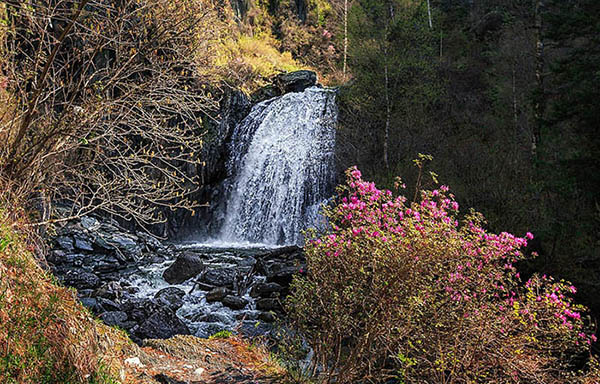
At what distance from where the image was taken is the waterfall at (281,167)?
52.4ft

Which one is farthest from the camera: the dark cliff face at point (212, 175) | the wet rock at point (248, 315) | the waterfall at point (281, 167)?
the dark cliff face at point (212, 175)

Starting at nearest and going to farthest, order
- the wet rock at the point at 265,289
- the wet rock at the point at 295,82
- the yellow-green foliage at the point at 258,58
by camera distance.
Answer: the wet rock at the point at 265,289 → the wet rock at the point at 295,82 → the yellow-green foliage at the point at 258,58

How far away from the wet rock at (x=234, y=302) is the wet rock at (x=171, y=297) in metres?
0.98

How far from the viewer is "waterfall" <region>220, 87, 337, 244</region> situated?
16.0 metres

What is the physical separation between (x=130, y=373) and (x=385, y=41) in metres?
14.3

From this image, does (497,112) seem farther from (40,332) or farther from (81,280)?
(40,332)

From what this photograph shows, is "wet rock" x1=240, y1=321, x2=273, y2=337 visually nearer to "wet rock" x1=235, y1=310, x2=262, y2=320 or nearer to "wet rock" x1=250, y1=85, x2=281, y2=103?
"wet rock" x1=235, y1=310, x2=262, y2=320

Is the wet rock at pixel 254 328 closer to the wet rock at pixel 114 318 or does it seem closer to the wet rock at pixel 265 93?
the wet rock at pixel 114 318

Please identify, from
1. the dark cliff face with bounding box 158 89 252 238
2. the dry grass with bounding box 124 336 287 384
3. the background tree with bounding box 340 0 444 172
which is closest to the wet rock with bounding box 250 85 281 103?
the dark cliff face with bounding box 158 89 252 238

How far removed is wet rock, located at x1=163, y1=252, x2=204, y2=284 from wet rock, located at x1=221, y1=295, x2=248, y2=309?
212 centimetres

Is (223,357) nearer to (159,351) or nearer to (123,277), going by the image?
(159,351)

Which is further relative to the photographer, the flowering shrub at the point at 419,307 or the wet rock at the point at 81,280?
the wet rock at the point at 81,280

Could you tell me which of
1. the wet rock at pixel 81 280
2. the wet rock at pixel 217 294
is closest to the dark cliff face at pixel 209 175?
the wet rock at pixel 81 280

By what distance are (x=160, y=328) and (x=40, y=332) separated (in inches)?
152
